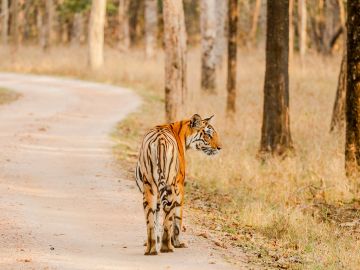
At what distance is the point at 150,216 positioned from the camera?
8.02 m

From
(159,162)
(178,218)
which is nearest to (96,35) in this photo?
(178,218)

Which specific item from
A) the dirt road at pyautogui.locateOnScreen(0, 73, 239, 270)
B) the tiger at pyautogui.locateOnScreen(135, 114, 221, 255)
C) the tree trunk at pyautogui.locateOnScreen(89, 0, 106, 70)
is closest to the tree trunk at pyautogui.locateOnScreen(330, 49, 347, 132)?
the dirt road at pyautogui.locateOnScreen(0, 73, 239, 270)

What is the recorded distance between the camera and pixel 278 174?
14.9 meters

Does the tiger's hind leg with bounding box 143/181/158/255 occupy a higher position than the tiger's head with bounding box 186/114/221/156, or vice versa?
the tiger's head with bounding box 186/114/221/156

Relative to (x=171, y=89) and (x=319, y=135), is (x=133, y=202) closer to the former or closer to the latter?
(x=171, y=89)

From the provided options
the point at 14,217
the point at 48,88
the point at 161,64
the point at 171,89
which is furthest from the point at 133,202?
the point at 161,64

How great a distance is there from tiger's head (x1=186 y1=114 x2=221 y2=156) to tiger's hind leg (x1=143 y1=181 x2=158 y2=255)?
924 millimetres

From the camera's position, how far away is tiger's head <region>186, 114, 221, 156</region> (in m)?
8.84

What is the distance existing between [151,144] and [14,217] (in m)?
2.70

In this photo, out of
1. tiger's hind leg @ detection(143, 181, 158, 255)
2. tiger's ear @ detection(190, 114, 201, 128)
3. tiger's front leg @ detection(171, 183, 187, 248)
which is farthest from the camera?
tiger's ear @ detection(190, 114, 201, 128)

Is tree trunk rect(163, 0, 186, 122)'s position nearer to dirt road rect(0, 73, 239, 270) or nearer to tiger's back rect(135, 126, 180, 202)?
dirt road rect(0, 73, 239, 270)

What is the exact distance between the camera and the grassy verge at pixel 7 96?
2558 centimetres

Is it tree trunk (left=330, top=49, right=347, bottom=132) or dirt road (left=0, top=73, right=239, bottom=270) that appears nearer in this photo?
dirt road (left=0, top=73, right=239, bottom=270)

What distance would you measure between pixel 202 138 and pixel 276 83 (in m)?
7.55
